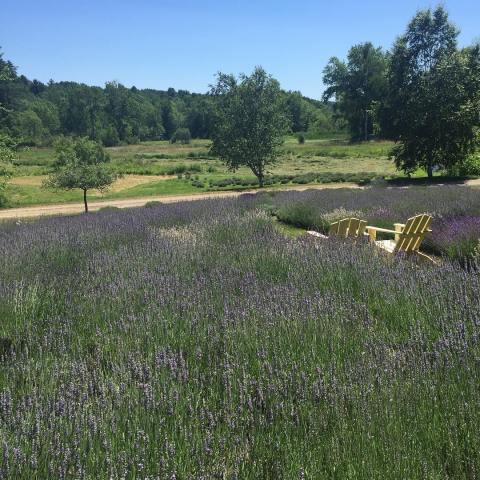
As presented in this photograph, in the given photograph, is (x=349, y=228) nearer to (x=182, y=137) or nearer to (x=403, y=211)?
(x=403, y=211)

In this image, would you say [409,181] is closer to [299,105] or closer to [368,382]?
[368,382]

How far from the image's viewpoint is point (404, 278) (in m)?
4.75

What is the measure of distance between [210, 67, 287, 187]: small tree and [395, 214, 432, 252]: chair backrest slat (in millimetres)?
21833

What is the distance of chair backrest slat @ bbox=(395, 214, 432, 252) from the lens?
706 cm

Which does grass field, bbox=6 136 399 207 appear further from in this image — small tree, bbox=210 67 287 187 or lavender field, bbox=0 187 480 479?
lavender field, bbox=0 187 480 479

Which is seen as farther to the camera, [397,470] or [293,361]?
[293,361]

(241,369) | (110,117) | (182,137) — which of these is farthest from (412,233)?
(110,117)

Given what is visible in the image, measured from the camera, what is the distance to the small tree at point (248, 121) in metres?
28.5

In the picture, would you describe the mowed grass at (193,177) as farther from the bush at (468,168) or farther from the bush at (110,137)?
the bush at (110,137)

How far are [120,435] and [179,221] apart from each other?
8.80 meters

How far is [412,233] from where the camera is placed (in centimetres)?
712

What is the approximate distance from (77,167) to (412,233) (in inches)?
604

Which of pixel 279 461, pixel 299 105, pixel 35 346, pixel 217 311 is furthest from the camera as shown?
pixel 299 105

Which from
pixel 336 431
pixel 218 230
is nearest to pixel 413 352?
pixel 336 431
